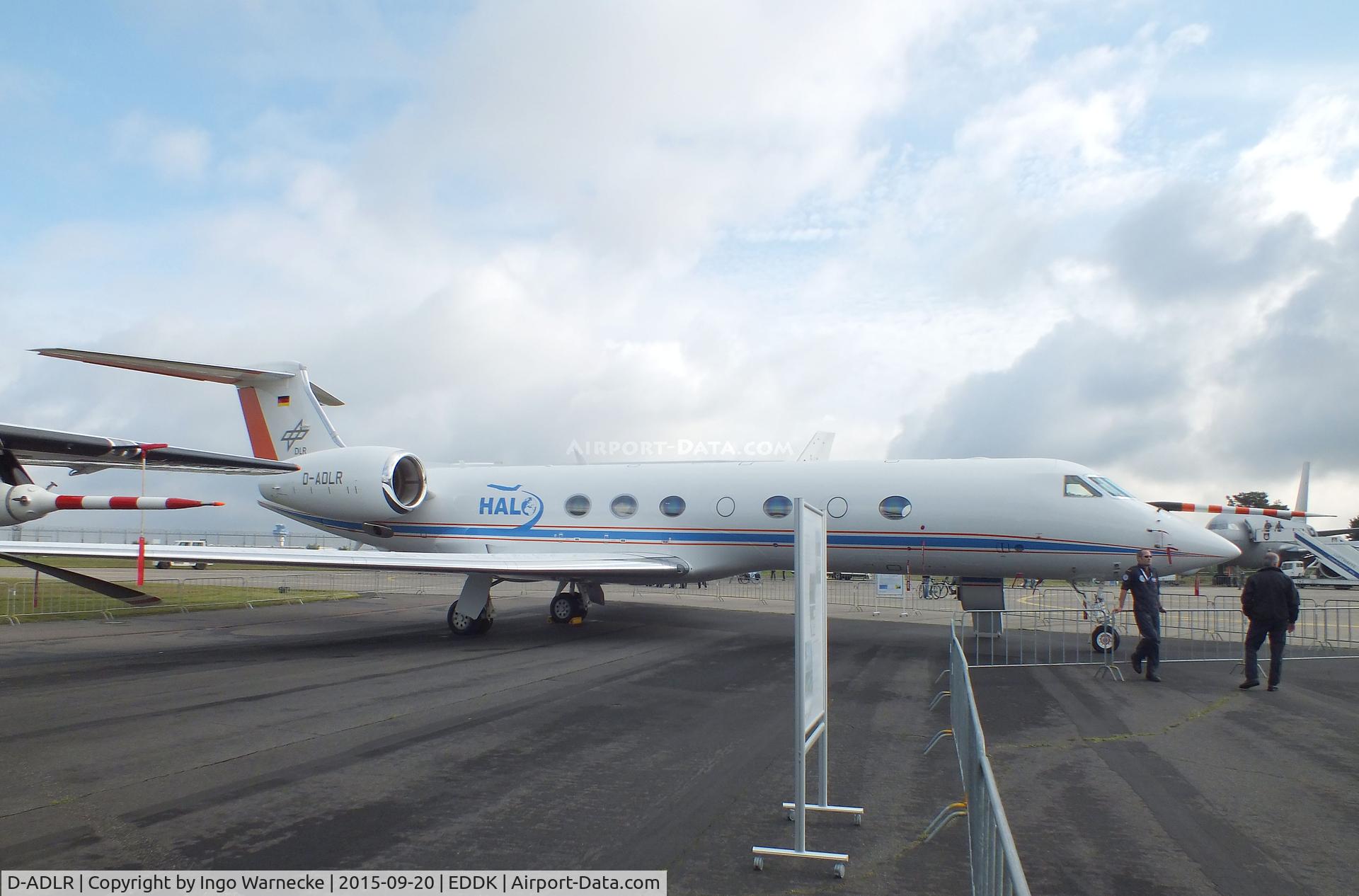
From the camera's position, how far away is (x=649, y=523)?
1534 cm

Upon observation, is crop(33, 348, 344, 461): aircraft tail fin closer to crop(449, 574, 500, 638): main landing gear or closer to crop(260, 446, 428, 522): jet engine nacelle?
crop(260, 446, 428, 522): jet engine nacelle

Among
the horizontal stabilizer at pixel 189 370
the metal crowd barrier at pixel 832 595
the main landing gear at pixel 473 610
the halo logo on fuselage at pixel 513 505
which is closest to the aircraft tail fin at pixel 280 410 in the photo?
the horizontal stabilizer at pixel 189 370

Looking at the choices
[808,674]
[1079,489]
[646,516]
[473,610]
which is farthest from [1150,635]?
[473,610]

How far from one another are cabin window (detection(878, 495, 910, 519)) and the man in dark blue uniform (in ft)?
11.7

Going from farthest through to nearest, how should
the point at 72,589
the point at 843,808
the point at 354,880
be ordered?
the point at 72,589
the point at 843,808
the point at 354,880

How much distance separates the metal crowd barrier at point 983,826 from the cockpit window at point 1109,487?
807cm

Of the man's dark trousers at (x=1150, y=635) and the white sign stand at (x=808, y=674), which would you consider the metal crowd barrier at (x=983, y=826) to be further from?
the man's dark trousers at (x=1150, y=635)

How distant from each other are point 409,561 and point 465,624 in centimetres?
180

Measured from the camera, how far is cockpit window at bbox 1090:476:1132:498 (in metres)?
12.7

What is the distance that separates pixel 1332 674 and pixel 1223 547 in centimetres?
202

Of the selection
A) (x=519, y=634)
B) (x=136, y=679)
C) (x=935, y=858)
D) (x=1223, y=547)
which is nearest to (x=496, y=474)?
(x=519, y=634)

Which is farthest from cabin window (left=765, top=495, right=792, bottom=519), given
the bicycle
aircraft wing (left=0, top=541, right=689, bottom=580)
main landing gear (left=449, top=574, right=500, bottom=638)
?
main landing gear (left=449, top=574, right=500, bottom=638)

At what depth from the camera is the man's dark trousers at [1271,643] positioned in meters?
9.49

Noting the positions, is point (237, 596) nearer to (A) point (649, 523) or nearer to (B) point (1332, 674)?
(A) point (649, 523)
